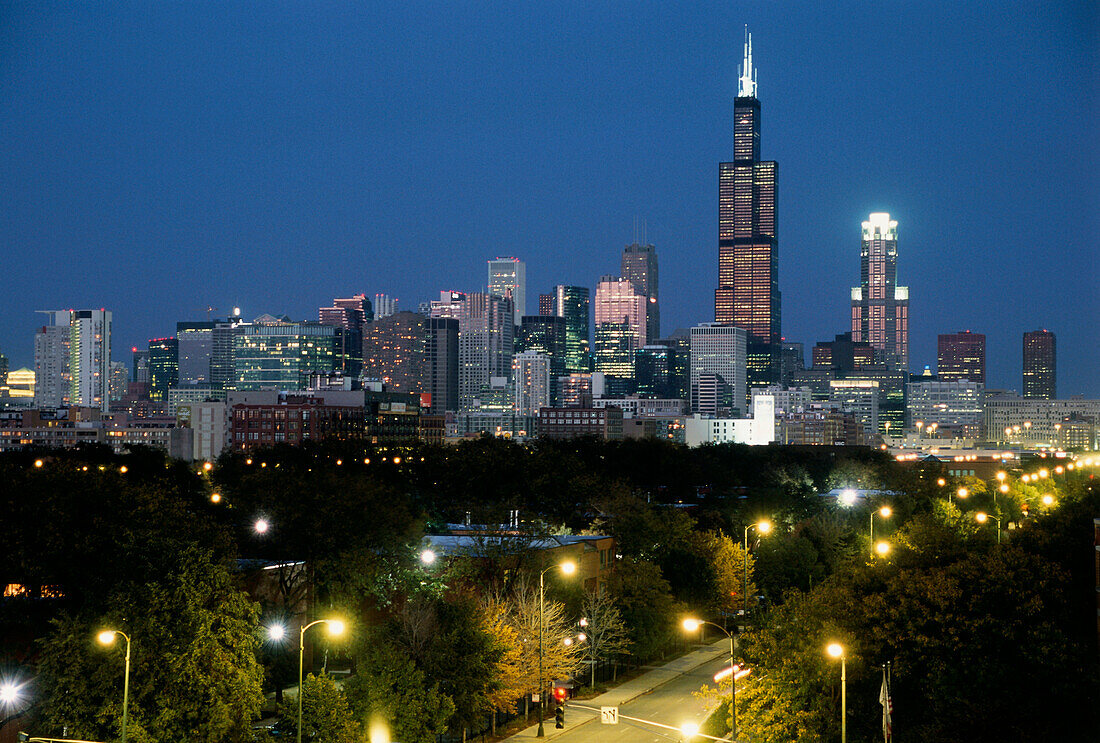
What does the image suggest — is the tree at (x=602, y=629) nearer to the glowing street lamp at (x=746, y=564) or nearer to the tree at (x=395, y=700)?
the glowing street lamp at (x=746, y=564)

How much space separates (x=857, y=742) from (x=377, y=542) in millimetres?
26539

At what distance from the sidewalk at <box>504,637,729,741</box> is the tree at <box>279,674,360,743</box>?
36.6ft

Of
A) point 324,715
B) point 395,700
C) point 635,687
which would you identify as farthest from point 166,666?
point 635,687

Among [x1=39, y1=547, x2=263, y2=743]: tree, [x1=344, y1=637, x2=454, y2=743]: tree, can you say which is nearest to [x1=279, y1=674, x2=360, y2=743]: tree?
[x1=39, y1=547, x2=263, y2=743]: tree

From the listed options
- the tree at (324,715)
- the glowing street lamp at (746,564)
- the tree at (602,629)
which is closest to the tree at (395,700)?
the tree at (324,715)

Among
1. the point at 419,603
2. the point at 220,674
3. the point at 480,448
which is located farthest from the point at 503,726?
the point at 480,448

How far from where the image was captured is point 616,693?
184 feet

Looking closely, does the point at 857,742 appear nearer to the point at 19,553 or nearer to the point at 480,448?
the point at 19,553

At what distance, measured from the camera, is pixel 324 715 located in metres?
38.1

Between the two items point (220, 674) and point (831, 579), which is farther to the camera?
point (831, 579)

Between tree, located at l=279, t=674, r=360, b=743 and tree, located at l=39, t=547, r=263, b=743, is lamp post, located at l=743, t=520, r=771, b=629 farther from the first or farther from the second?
tree, located at l=39, t=547, r=263, b=743

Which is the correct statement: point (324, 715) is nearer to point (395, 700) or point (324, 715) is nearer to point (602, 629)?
point (395, 700)

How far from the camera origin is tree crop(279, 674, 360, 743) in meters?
38.0

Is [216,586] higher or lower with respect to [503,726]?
higher
